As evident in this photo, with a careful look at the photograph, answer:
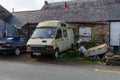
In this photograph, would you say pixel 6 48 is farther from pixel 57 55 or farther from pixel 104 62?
pixel 104 62

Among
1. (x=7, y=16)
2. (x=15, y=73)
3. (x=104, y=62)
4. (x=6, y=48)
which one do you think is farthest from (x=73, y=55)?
(x=7, y=16)

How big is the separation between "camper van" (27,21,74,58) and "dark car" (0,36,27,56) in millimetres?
2083

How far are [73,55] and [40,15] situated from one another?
931 centimetres

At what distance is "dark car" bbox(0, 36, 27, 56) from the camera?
20.5 meters

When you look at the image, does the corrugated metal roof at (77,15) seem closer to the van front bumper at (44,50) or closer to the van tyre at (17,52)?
the van tyre at (17,52)

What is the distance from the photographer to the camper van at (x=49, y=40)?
1827cm

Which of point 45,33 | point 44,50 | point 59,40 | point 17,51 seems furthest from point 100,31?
point 44,50

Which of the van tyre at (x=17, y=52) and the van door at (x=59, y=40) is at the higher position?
the van door at (x=59, y=40)

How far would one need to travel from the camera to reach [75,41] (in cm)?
2491

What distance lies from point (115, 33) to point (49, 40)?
23.5ft

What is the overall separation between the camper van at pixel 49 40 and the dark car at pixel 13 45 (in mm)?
2083

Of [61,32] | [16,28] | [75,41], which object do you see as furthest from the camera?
[16,28]

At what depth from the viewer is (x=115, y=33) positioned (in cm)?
2333

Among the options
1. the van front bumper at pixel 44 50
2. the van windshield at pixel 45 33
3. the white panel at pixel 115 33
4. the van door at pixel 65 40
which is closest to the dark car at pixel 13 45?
the van windshield at pixel 45 33
